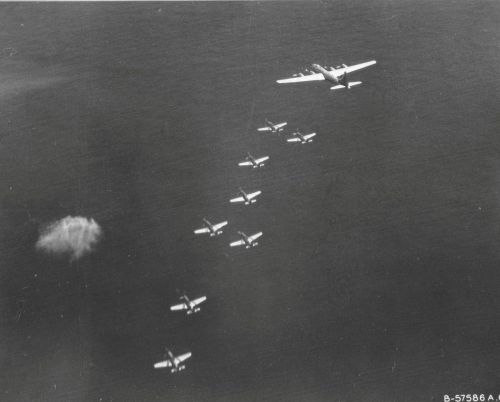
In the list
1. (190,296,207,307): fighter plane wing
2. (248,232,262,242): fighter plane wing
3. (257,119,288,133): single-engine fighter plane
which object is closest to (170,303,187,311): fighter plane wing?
(190,296,207,307): fighter plane wing

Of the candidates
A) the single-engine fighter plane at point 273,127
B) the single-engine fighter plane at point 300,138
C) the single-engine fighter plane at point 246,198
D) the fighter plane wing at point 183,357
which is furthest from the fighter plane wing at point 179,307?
the single-engine fighter plane at point 300,138

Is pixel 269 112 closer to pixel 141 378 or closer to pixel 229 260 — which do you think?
pixel 229 260

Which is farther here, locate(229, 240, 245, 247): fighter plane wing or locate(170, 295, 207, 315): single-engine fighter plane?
locate(229, 240, 245, 247): fighter plane wing

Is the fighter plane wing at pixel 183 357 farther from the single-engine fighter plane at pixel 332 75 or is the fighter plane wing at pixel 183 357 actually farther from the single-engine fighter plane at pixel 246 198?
the single-engine fighter plane at pixel 332 75

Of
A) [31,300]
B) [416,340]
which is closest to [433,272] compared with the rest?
[416,340]

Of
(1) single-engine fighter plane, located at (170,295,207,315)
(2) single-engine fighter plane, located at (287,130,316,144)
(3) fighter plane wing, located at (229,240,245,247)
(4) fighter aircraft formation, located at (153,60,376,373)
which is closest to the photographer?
(4) fighter aircraft formation, located at (153,60,376,373)

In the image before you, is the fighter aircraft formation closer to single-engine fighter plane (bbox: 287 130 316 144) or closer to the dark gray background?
single-engine fighter plane (bbox: 287 130 316 144)

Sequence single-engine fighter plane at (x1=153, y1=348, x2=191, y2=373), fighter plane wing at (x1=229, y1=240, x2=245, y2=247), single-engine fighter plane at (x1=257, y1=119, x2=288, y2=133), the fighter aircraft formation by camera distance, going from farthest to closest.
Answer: single-engine fighter plane at (x1=257, y1=119, x2=288, y2=133)
fighter plane wing at (x1=229, y1=240, x2=245, y2=247)
the fighter aircraft formation
single-engine fighter plane at (x1=153, y1=348, x2=191, y2=373)

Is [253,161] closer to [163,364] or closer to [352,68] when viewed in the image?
[352,68]
